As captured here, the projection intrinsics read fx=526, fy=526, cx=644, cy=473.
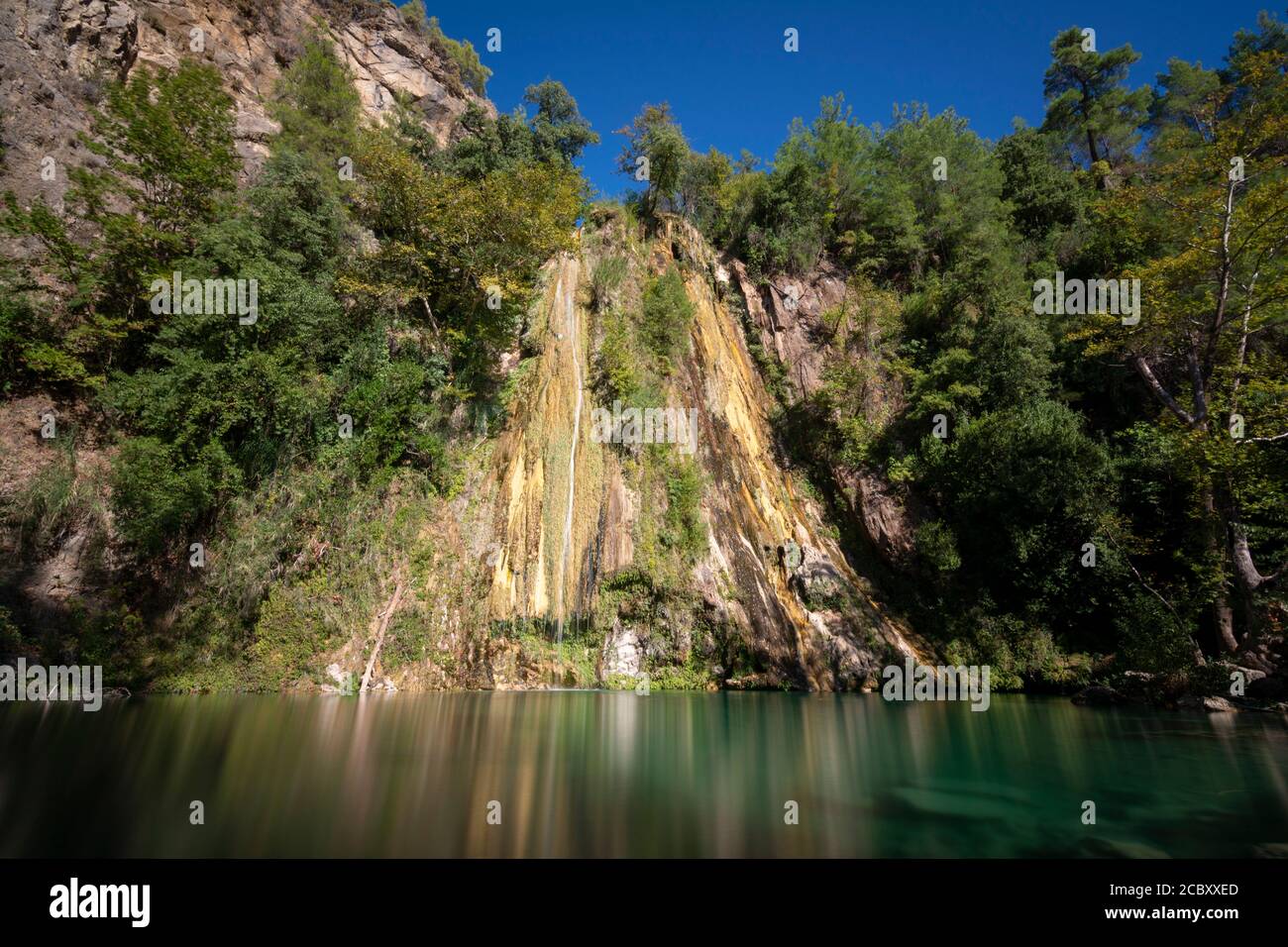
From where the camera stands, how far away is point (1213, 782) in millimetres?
5590

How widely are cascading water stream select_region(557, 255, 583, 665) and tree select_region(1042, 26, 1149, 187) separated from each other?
30.1 metres

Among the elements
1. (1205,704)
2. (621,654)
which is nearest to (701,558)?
(621,654)

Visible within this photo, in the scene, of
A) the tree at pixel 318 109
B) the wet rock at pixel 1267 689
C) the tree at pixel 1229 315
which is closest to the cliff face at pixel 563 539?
the tree at pixel 318 109

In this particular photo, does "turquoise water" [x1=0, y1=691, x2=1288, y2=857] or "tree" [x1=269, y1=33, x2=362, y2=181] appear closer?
"turquoise water" [x1=0, y1=691, x2=1288, y2=857]

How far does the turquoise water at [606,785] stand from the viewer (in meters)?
3.47

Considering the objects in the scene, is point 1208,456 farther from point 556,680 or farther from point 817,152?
point 817,152

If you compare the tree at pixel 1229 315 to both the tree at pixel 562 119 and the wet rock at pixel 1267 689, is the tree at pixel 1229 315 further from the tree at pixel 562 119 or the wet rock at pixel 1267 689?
the tree at pixel 562 119

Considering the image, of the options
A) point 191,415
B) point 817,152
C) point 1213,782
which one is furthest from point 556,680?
point 817,152

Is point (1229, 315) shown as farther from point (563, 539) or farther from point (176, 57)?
point (176, 57)

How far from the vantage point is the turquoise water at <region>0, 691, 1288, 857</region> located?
137 inches

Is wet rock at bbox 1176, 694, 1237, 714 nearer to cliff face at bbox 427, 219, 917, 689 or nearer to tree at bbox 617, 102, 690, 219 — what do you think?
cliff face at bbox 427, 219, 917, 689

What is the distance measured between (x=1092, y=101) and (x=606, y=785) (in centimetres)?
4273

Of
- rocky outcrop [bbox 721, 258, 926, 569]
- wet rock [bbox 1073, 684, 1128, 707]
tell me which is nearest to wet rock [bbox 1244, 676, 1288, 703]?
wet rock [bbox 1073, 684, 1128, 707]
